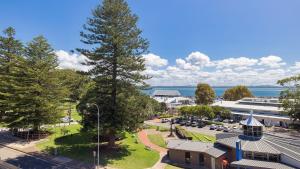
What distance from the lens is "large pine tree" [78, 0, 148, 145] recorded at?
35.6 metres

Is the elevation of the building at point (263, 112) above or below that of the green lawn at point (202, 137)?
above

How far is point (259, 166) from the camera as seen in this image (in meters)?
27.5

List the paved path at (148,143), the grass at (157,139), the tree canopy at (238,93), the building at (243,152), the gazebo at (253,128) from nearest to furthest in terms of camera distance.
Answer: the building at (243,152) → the gazebo at (253,128) → the paved path at (148,143) → the grass at (157,139) → the tree canopy at (238,93)

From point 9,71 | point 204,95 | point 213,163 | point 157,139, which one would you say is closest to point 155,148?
point 157,139

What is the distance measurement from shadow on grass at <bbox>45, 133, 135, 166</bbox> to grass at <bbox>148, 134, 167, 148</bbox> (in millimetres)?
8214

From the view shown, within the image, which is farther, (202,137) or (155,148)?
(202,137)

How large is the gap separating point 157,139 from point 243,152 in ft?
74.6

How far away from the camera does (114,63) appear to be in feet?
121

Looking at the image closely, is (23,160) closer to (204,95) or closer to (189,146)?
(189,146)

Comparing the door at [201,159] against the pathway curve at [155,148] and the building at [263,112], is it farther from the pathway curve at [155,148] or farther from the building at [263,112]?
the building at [263,112]

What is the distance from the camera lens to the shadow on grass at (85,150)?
1345 inches

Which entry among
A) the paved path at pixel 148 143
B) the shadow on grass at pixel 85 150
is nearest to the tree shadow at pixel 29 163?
the shadow on grass at pixel 85 150

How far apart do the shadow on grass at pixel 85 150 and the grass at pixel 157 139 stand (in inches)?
323

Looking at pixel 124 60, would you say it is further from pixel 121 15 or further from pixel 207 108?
pixel 207 108
